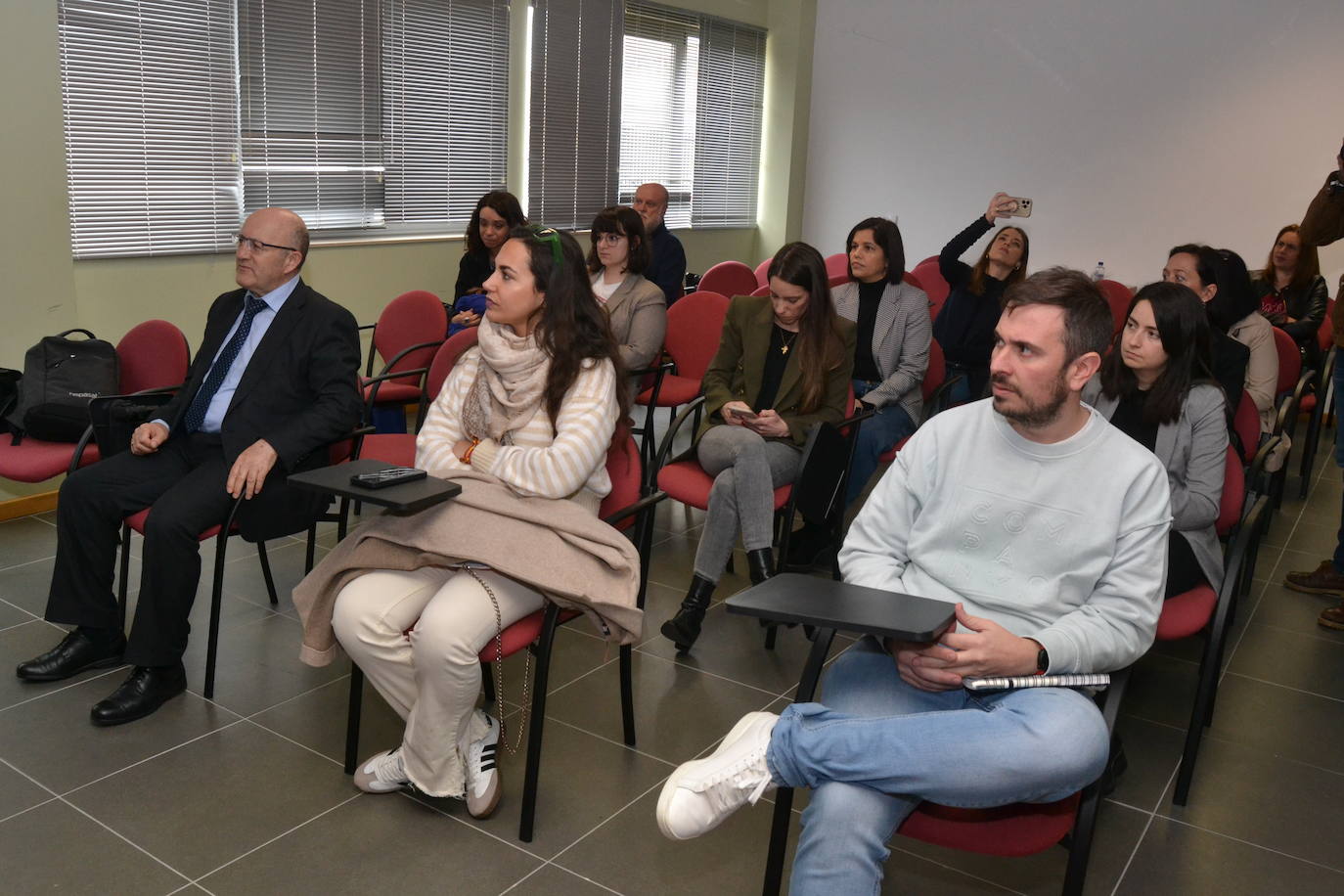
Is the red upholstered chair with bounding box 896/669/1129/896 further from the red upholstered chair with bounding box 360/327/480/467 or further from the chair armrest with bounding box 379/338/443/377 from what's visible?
the chair armrest with bounding box 379/338/443/377

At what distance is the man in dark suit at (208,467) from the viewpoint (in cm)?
297

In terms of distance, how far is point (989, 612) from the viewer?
84.6 inches

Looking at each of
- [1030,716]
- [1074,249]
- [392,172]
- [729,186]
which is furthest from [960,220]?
[1030,716]

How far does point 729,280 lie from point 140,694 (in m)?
4.01

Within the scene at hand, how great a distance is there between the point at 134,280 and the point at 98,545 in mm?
2334

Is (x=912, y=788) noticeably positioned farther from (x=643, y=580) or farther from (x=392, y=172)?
(x=392, y=172)

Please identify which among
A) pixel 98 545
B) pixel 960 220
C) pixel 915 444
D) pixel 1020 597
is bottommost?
pixel 98 545

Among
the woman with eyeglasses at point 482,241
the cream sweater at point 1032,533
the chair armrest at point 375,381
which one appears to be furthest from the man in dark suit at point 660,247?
the cream sweater at point 1032,533

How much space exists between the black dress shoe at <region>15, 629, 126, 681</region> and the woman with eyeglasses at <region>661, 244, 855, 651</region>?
1.61m

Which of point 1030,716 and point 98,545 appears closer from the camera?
point 1030,716

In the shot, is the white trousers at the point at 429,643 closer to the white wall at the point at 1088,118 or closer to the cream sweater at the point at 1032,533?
the cream sweater at the point at 1032,533

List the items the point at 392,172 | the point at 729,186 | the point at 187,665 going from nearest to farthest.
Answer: the point at 187,665
the point at 392,172
the point at 729,186

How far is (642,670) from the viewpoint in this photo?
3.35m

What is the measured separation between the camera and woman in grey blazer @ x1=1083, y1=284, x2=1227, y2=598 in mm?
2906
